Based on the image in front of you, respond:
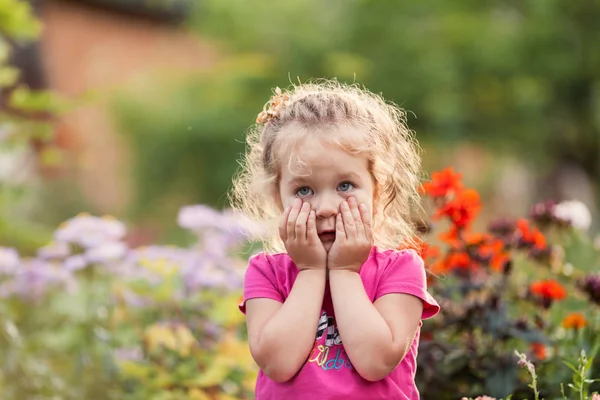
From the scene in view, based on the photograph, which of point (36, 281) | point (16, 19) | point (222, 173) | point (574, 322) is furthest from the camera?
point (222, 173)

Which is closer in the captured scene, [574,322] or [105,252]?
[574,322]

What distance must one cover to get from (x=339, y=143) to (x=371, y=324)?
0.41 metres

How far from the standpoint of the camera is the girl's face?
6.53ft

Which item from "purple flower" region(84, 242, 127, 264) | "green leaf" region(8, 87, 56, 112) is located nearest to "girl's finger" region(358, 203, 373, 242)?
"purple flower" region(84, 242, 127, 264)

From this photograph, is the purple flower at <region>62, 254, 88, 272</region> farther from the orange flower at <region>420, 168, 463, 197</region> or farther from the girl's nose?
the girl's nose

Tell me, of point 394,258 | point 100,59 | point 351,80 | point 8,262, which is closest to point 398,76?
point 351,80

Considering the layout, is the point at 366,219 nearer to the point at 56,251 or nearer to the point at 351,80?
the point at 56,251

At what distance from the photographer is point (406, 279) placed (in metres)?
1.99

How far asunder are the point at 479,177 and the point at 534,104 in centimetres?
440

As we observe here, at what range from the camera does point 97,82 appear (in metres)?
17.8

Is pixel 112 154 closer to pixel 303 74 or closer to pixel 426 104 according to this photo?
pixel 303 74

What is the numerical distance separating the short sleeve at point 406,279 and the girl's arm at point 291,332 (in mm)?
147

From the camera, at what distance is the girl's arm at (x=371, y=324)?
187 cm

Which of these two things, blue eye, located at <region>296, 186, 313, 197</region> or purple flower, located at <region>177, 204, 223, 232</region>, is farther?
purple flower, located at <region>177, 204, 223, 232</region>
